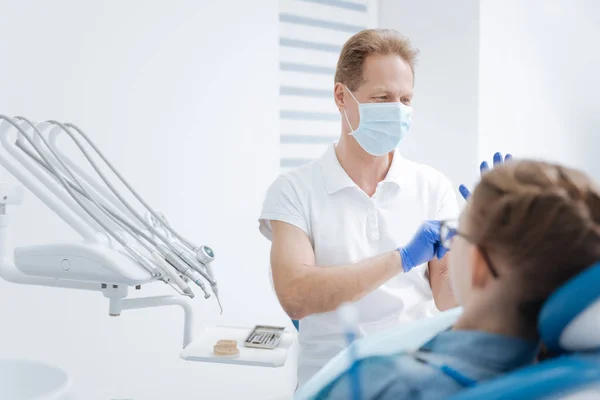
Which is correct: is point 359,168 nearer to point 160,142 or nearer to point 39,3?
point 160,142

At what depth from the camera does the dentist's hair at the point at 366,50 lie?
181 cm

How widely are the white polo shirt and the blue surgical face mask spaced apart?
0.09 m

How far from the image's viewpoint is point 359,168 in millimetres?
1889

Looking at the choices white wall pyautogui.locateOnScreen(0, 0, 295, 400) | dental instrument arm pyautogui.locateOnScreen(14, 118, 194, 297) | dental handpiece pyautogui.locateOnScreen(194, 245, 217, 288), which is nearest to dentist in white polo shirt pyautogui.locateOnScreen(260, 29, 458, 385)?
dental handpiece pyautogui.locateOnScreen(194, 245, 217, 288)

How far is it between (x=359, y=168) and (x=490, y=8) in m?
1.54

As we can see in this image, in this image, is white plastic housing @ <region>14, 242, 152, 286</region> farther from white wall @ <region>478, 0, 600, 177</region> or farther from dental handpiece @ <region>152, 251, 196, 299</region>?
white wall @ <region>478, 0, 600, 177</region>

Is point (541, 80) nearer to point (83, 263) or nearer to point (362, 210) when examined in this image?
point (362, 210)

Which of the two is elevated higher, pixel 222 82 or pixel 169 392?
pixel 222 82

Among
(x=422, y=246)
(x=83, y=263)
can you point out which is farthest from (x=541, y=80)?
(x=83, y=263)

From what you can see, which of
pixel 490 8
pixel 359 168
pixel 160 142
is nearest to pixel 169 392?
pixel 160 142

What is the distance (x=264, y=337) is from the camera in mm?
1740

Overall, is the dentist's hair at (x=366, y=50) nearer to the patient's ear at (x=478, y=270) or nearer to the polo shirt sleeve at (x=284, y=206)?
the polo shirt sleeve at (x=284, y=206)

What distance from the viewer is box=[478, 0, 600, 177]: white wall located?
305 centimetres

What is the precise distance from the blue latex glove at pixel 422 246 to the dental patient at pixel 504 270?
0.65m
